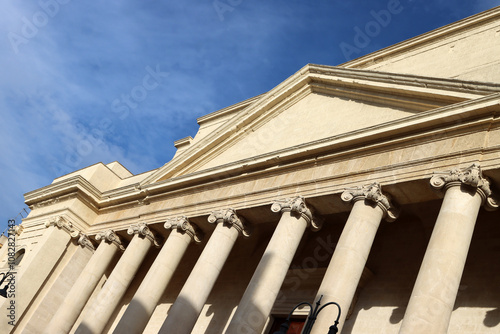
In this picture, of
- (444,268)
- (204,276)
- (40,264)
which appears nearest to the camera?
(444,268)

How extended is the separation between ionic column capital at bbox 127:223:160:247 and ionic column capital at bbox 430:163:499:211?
13.1m

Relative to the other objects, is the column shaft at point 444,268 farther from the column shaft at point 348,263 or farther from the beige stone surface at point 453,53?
the beige stone surface at point 453,53

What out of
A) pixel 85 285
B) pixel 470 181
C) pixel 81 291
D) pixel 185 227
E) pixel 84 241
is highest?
pixel 470 181

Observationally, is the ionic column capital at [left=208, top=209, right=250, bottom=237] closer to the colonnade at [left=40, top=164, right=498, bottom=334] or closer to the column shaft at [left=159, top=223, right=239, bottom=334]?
the colonnade at [left=40, top=164, right=498, bottom=334]

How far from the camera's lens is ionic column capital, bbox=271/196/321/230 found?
16547mm

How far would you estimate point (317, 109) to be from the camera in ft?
66.6

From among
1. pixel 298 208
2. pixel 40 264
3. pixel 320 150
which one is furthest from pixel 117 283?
pixel 320 150

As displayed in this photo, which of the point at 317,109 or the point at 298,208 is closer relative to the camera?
the point at 298,208

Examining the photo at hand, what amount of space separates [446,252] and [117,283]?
14345mm

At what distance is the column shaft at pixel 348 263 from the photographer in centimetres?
1332

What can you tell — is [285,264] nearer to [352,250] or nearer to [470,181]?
[352,250]

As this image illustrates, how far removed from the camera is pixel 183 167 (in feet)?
76.7

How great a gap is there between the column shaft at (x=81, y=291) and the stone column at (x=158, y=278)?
4522 mm

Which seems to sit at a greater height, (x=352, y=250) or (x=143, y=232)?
(x=143, y=232)
